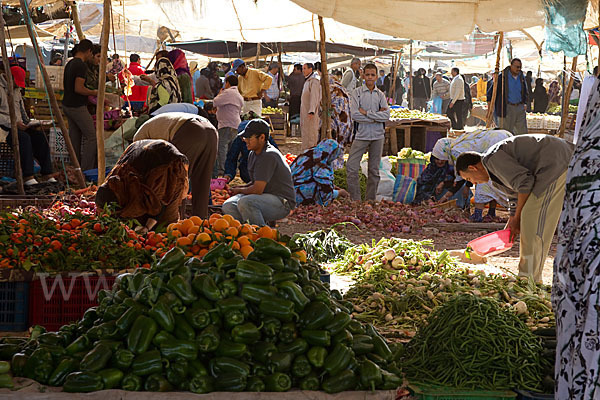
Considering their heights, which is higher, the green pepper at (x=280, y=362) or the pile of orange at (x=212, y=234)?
the pile of orange at (x=212, y=234)

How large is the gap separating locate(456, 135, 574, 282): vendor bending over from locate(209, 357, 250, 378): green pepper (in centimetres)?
351

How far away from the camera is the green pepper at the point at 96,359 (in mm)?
2438

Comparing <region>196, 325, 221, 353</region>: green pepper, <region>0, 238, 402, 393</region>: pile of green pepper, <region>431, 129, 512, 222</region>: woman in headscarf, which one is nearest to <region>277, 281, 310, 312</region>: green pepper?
<region>0, 238, 402, 393</region>: pile of green pepper

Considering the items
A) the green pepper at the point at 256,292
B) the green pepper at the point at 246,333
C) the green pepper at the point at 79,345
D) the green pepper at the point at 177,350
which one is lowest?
the green pepper at the point at 79,345

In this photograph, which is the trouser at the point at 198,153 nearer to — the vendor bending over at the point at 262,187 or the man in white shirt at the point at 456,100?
the vendor bending over at the point at 262,187

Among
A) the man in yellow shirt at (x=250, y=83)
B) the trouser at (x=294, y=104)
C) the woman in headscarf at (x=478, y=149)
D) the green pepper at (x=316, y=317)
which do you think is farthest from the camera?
the trouser at (x=294, y=104)

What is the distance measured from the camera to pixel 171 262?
280 centimetres

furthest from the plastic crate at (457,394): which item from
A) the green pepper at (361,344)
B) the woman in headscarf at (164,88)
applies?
the woman in headscarf at (164,88)

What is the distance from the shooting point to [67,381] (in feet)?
7.92

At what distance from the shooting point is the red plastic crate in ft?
12.6

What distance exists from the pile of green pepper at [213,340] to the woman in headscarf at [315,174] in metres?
6.51

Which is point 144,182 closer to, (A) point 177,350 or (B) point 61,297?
(B) point 61,297

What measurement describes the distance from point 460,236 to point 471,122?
63.4ft

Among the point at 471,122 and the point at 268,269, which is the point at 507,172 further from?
the point at 471,122
